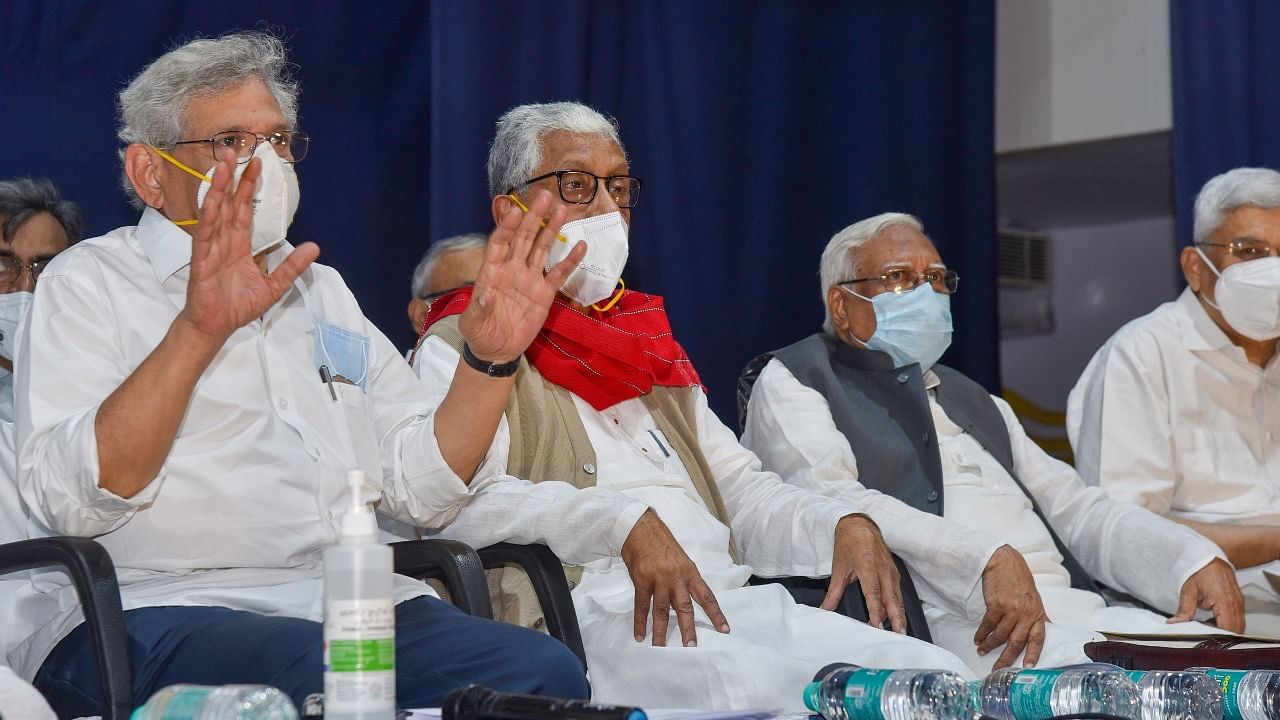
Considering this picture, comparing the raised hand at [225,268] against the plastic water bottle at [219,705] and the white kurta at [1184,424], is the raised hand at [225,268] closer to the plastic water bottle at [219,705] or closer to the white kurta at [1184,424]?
the plastic water bottle at [219,705]

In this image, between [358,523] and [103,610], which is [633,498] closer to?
[103,610]

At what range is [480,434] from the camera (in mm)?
2365

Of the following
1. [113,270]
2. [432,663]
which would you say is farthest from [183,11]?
[432,663]

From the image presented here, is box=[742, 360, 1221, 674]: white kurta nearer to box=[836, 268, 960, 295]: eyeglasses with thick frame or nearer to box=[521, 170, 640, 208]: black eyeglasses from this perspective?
box=[836, 268, 960, 295]: eyeglasses with thick frame

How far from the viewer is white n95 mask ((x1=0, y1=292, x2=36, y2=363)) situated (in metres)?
3.08

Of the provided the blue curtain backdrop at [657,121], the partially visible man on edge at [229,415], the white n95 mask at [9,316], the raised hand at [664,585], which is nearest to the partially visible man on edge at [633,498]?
the raised hand at [664,585]

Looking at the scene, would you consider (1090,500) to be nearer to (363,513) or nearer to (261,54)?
(261,54)

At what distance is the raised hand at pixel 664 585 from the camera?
2391 millimetres

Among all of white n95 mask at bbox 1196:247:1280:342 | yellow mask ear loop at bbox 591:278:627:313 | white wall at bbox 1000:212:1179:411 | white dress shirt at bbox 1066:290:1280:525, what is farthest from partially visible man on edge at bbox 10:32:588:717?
white wall at bbox 1000:212:1179:411

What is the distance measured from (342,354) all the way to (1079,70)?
4.36 metres

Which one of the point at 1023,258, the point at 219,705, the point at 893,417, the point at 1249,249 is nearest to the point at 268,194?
the point at 219,705

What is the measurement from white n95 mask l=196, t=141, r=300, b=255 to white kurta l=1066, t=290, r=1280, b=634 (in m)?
2.45

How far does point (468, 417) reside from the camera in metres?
2.35

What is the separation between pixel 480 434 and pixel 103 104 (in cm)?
166
